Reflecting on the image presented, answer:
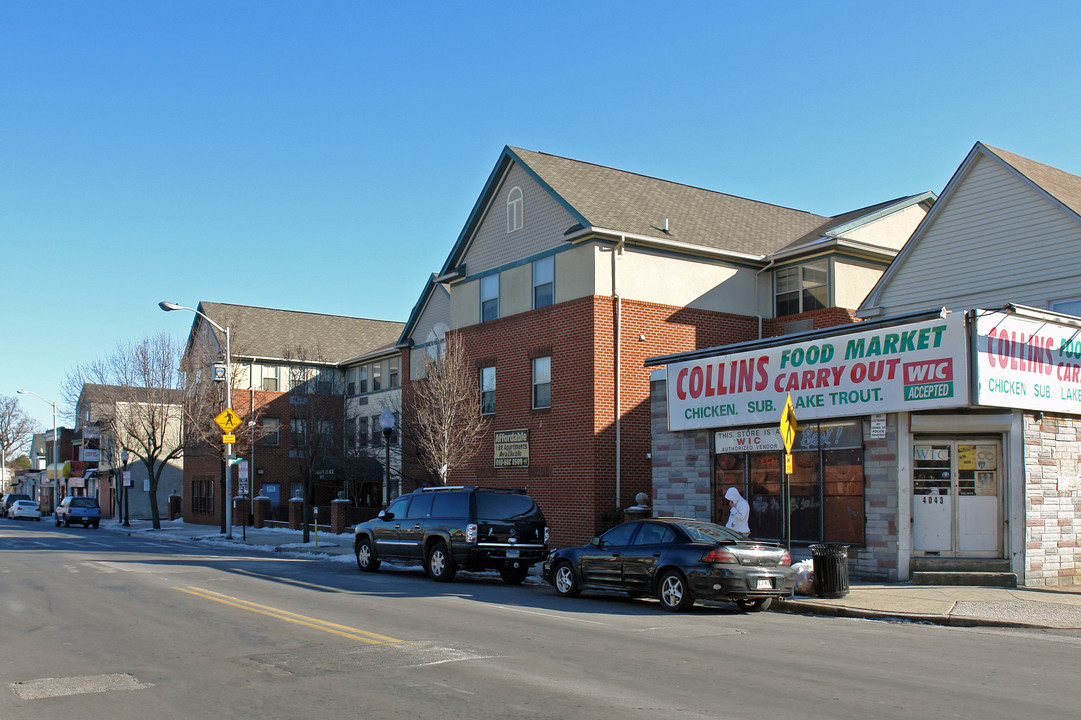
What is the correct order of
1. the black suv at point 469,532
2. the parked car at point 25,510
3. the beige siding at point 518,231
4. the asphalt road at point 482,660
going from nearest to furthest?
1. the asphalt road at point 482,660
2. the black suv at point 469,532
3. the beige siding at point 518,231
4. the parked car at point 25,510

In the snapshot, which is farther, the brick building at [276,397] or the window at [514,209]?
the brick building at [276,397]

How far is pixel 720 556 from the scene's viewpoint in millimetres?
14242

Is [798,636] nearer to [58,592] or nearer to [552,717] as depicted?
[552,717]

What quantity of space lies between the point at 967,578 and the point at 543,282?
1524 centimetres

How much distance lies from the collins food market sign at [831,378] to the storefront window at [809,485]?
0.54 m

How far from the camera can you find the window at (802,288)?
93.6ft

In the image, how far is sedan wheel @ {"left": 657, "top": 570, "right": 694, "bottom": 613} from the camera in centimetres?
1447

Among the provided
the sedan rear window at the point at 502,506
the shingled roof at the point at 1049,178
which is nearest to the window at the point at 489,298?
the sedan rear window at the point at 502,506

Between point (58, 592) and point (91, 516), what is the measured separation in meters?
36.3

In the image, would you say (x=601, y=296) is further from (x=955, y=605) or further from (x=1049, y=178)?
(x=955, y=605)

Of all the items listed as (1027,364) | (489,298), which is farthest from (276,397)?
(1027,364)

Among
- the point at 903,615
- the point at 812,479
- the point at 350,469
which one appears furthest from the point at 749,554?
the point at 350,469

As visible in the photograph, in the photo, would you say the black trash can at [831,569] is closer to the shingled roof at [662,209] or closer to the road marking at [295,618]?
the road marking at [295,618]

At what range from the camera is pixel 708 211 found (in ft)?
103
